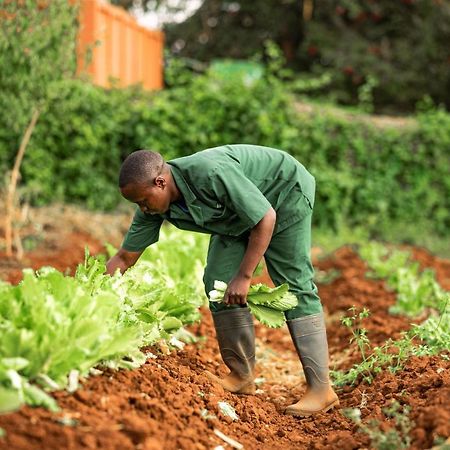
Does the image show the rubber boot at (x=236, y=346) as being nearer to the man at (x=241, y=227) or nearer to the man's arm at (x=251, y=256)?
the man at (x=241, y=227)

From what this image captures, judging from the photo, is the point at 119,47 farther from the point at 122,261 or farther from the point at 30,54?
the point at 122,261

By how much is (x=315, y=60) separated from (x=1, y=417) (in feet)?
55.8

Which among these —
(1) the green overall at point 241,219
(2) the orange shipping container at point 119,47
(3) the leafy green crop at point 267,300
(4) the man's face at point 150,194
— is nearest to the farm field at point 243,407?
(3) the leafy green crop at point 267,300

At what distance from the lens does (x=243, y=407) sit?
4.02 meters

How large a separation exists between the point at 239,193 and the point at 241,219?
0.17 m

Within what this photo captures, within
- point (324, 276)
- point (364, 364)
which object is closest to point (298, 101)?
point (324, 276)

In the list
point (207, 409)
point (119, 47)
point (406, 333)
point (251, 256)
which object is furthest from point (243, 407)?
point (119, 47)

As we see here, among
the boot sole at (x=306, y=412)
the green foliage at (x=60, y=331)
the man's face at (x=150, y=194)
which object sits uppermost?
the man's face at (x=150, y=194)

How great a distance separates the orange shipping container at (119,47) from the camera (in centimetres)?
1233

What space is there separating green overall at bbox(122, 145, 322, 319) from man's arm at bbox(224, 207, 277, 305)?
0.38 ft

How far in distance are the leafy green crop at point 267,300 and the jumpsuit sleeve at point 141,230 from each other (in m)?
0.53

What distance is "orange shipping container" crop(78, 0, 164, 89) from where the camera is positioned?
12.3 metres

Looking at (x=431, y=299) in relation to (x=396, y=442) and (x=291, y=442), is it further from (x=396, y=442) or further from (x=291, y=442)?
(x=396, y=442)

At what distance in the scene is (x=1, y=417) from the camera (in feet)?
9.03
